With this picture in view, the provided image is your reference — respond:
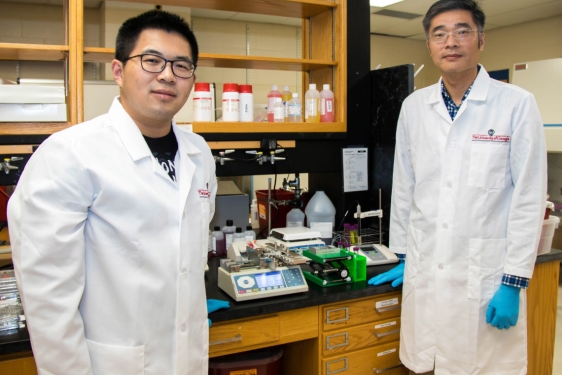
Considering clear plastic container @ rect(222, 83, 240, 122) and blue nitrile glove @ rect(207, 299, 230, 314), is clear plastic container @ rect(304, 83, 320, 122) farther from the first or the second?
blue nitrile glove @ rect(207, 299, 230, 314)

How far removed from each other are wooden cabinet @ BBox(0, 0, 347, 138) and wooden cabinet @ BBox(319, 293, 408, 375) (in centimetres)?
94

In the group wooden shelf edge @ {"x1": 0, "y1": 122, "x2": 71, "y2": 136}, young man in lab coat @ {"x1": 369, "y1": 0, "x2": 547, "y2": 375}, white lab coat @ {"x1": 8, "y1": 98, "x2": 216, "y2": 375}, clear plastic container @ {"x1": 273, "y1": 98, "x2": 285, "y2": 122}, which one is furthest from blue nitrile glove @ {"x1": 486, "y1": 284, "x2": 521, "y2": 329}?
wooden shelf edge @ {"x1": 0, "y1": 122, "x2": 71, "y2": 136}

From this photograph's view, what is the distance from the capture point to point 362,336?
6.54 feet

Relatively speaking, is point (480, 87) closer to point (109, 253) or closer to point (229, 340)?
point (229, 340)

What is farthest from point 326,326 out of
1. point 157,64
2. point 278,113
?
point 157,64

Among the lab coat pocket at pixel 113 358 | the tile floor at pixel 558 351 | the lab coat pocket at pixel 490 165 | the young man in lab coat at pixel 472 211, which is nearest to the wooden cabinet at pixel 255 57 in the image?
the young man in lab coat at pixel 472 211

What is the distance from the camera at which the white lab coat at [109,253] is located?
3.55 ft

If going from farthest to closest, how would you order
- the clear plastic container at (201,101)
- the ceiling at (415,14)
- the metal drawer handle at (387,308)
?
the ceiling at (415,14) < the clear plastic container at (201,101) < the metal drawer handle at (387,308)

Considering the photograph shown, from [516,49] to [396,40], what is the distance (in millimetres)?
1525

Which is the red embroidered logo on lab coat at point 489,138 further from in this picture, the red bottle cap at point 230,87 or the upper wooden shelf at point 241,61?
the red bottle cap at point 230,87

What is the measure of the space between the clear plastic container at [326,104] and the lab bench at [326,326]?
0.83m

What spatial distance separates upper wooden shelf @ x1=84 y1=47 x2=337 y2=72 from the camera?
82.8 inches

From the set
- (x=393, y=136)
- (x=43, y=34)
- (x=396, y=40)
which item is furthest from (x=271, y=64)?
(x=396, y=40)

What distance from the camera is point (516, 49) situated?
6.00 m
